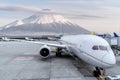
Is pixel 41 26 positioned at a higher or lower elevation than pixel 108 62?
higher

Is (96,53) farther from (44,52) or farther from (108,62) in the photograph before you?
(44,52)

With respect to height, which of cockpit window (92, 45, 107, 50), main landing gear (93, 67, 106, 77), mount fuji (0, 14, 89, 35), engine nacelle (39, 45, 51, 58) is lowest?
main landing gear (93, 67, 106, 77)

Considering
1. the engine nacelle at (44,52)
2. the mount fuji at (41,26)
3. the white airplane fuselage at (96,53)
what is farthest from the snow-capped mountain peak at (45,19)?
the white airplane fuselage at (96,53)

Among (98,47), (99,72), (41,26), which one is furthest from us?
(41,26)

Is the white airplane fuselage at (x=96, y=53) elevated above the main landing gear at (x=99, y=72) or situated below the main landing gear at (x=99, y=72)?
above

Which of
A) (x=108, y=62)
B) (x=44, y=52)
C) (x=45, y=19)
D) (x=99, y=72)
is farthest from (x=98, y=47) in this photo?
(x=45, y=19)

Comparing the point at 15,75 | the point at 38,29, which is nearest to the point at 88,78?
the point at 15,75

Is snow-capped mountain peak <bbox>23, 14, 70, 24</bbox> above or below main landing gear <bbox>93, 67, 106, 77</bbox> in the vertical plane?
above

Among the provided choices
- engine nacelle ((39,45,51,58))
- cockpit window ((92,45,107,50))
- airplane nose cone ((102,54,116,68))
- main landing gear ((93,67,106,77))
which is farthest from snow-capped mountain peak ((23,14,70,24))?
airplane nose cone ((102,54,116,68))

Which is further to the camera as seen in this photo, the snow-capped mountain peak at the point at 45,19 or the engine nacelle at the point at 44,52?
the snow-capped mountain peak at the point at 45,19

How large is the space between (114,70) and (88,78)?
3.49m

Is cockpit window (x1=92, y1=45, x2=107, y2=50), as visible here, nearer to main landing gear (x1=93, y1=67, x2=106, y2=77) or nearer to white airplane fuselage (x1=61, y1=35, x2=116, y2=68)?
white airplane fuselage (x1=61, y1=35, x2=116, y2=68)

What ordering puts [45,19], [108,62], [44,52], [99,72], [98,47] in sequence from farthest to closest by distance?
[45,19]
[44,52]
[98,47]
[99,72]
[108,62]

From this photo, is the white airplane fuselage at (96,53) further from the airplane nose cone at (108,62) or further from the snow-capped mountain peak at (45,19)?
the snow-capped mountain peak at (45,19)
